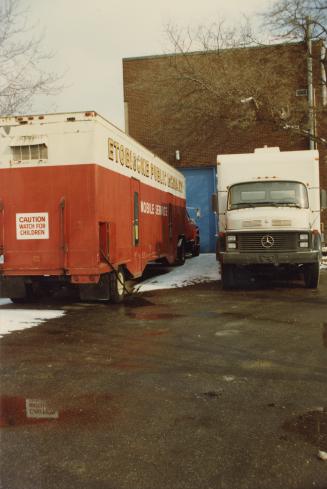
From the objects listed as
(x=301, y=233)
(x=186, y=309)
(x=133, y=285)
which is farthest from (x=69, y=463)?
(x=133, y=285)

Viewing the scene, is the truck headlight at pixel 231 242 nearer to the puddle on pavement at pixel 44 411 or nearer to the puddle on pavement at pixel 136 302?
A: the puddle on pavement at pixel 136 302

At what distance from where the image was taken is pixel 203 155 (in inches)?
1020

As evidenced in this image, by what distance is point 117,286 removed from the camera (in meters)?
10.6

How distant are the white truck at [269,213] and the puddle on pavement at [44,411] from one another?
7.11 m

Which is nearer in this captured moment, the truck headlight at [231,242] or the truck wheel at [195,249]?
the truck headlight at [231,242]

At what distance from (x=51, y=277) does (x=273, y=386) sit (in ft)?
19.8

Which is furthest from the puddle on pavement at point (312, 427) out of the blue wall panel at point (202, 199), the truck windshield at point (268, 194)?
the blue wall panel at point (202, 199)

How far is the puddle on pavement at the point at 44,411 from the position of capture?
4395 millimetres

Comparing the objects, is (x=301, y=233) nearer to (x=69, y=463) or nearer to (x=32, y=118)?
(x=32, y=118)

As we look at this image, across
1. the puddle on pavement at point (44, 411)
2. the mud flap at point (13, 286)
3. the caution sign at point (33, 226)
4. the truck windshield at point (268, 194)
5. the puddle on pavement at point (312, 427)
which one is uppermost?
the truck windshield at point (268, 194)

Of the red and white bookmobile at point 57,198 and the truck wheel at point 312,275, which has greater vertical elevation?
the red and white bookmobile at point 57,198

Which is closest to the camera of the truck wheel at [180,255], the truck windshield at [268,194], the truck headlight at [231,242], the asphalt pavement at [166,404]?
the asphalt pavement at [166,404]

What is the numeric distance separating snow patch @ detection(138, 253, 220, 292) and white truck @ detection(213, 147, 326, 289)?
4.51 ft

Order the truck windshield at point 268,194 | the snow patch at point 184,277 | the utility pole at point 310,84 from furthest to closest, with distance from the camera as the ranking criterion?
the utility pole at point 310,84
the snow patch at point 184,277
the truck windshield at point 268,194
